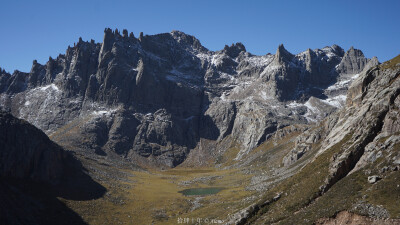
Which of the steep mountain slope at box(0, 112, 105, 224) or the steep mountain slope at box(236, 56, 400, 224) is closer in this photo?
the steep mountain slope at box(236, 56, 400, 224)

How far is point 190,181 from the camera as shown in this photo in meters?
156

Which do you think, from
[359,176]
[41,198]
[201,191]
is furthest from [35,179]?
[359,176]

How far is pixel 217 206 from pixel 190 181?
68.4 metres

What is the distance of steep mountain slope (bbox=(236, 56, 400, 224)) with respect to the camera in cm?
3834

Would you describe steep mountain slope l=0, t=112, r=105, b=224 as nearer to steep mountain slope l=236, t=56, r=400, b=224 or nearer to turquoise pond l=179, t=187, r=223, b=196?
turquoise pond l=179, t=187, r=223, b=196

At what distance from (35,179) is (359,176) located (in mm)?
91208

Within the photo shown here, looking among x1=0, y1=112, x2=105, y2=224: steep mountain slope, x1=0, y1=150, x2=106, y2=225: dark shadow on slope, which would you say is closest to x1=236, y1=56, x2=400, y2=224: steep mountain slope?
x1=0, y1=150, x2=106, y2=225: dark shadow on slope

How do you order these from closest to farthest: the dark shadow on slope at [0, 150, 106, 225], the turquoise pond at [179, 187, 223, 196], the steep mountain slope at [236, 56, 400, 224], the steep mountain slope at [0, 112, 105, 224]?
the steep mountain slope at [236, 56, 400, 224] → the dark shadow on slope at [0, 150, 106, 225] → the steep mountain slope at [0, 112, 105, 224] → the turquoise pond at [179, 187, 223, 196]

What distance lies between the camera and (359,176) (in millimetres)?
45156

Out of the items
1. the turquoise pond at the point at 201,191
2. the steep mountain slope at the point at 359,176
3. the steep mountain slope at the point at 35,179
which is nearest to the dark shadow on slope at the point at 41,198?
the steep mountain slope at the point at 35,179

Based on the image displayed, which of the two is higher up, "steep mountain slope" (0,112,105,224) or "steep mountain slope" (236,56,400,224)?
"steep mountain slope" (236,56,400,224)

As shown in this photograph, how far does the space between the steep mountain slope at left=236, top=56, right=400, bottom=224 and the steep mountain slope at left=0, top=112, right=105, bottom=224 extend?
5060 cm

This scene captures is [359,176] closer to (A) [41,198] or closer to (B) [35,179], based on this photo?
(A) [41,198]

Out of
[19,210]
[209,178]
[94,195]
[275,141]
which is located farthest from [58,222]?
[275,141]
